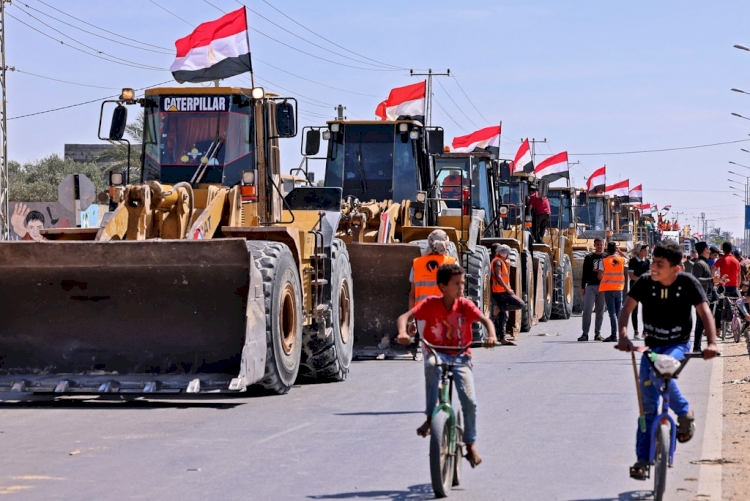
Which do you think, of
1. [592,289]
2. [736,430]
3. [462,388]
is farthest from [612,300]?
[462,388]

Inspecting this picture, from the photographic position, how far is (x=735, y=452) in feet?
30.7

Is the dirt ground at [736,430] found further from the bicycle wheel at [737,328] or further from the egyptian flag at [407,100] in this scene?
the egyptian flag at [407,100]

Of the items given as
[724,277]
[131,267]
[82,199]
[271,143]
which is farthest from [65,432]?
[724,277]

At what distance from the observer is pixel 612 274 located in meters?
21.8

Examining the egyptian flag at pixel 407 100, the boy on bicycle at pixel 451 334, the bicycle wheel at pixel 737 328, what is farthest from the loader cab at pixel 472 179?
the boy on bicycle at pixel 451 334

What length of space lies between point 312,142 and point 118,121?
19.0 ft

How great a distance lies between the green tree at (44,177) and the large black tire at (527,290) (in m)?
43.1

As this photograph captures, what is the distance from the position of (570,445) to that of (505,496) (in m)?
2.09

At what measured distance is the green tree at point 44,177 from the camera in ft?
220

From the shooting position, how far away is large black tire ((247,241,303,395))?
40.0 feet

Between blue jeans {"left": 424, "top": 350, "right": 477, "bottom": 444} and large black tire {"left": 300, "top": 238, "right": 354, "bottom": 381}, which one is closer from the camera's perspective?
blue jeans {"left": 424, "top": 350, "right": 477, "bottom": 444}

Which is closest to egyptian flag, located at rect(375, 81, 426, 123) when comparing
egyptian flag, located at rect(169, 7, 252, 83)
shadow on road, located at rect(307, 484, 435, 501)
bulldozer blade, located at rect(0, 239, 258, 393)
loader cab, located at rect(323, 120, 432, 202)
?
Answer: loader cab, located at rect(323, 120, 432, 202)

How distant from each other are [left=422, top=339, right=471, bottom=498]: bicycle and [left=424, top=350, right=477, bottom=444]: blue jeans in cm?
3

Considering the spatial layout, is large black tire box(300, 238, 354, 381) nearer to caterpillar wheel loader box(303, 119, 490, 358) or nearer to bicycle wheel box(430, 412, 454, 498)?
caterpillar wheel loader box(303, 119, 490, 358)
